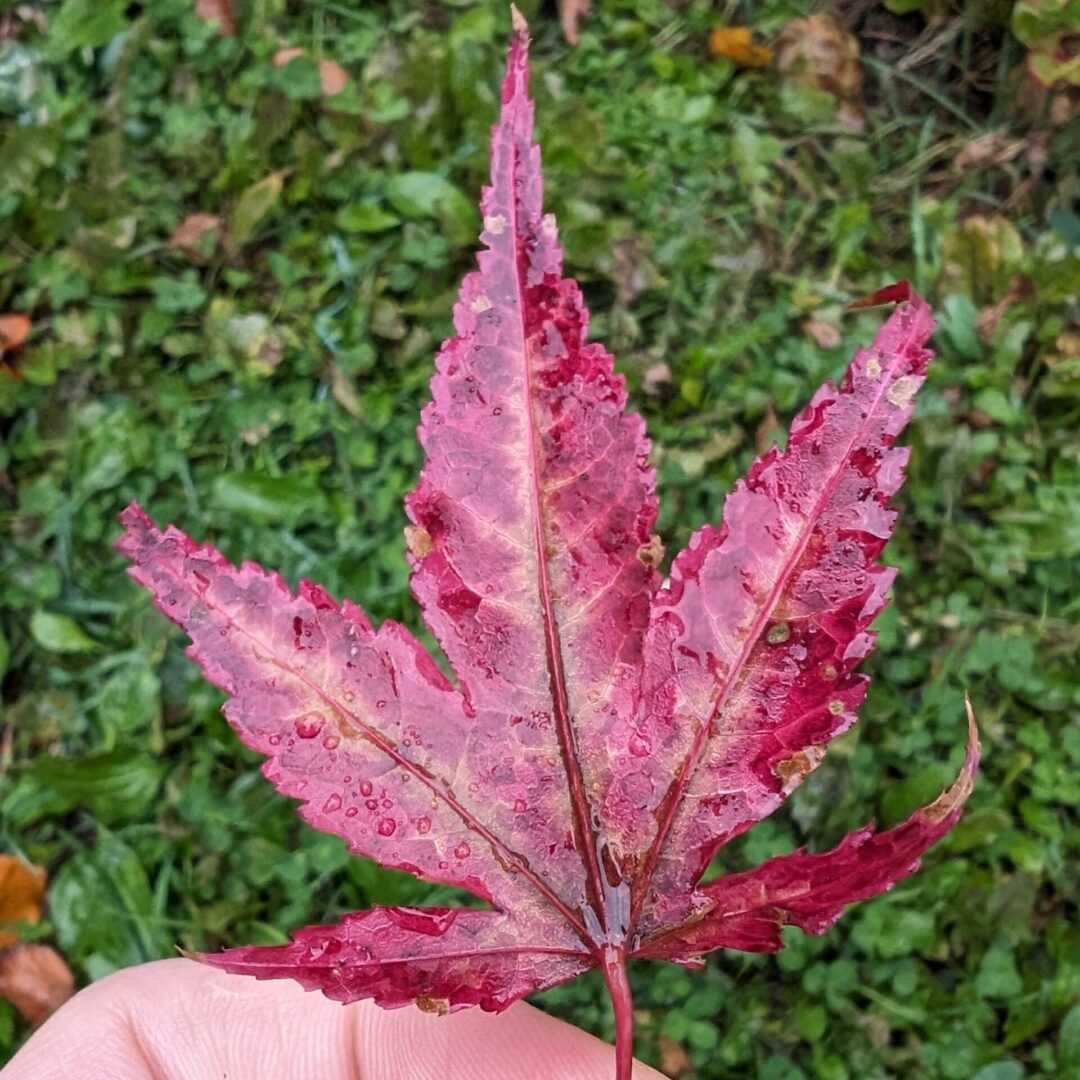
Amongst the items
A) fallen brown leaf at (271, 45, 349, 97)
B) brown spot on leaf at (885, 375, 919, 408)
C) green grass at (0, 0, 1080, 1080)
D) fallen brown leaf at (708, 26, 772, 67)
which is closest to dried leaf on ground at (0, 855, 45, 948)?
green grass at (0, 0, 1080, 1080)

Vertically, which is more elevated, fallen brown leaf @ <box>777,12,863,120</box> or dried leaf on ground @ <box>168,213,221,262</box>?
fallen brown leaf @ <box>777,12,863,120</box>

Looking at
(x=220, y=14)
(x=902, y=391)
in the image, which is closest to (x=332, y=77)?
(x=220, y=14)

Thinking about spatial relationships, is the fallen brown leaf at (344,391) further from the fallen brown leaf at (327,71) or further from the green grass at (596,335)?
the fallen brown leaf at (327,71)

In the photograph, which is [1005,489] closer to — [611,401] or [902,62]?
[902,62]

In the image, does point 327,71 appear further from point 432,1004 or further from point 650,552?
point 432,1004

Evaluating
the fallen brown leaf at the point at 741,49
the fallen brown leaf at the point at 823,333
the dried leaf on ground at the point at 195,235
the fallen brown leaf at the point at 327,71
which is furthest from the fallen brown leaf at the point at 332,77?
the fallen brown leaf at the point at 823,333

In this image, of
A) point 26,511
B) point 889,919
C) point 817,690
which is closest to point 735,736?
point 817,690

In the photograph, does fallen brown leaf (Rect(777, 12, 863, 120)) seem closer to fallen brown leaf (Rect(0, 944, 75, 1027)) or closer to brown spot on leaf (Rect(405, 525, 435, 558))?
brown spot on leaf (Rect(405, 525, 435, 558))
